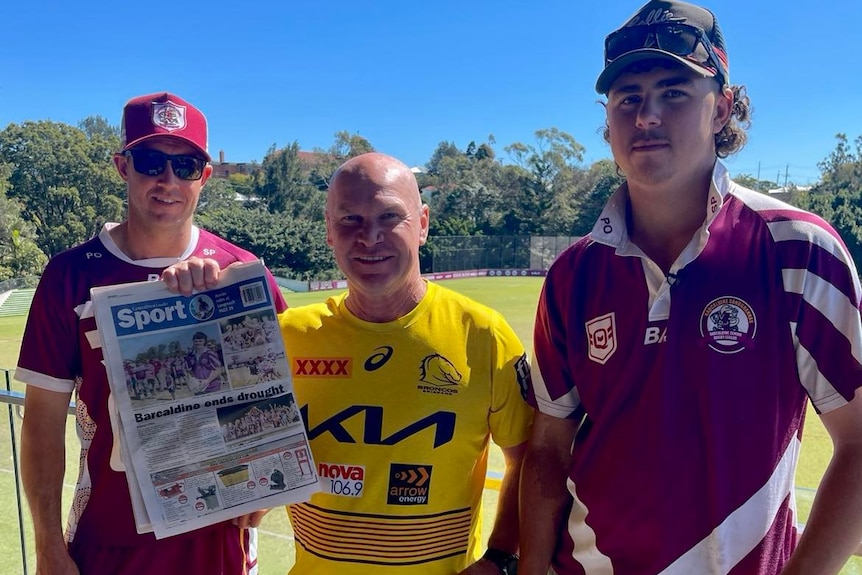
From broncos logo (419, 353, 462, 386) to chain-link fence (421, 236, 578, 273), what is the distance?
142ft

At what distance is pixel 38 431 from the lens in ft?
6.88

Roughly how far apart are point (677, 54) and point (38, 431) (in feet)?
7.59

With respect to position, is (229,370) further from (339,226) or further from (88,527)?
(88,527)

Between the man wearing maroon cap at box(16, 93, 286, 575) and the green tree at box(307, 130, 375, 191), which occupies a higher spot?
the green tree at box(307, 130, 375, 191)

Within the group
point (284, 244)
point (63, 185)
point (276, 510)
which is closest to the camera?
point (276, 510)

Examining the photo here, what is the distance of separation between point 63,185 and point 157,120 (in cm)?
4749

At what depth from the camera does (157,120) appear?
7.45ft

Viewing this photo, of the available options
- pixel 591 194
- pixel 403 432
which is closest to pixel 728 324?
pixel 403 432

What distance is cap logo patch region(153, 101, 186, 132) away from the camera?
7.43 feet

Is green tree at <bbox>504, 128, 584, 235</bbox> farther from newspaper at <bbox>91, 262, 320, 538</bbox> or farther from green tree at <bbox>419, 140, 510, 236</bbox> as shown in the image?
newspaper at <bbox>91, 262, 320, 538</bbox>

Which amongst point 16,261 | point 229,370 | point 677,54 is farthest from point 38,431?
point 16,261

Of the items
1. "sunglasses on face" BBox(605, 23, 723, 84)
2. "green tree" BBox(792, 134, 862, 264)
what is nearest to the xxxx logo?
"sunglasses on face" BBox(605, 23, 723, 84)

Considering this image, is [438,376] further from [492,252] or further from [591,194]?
[591,194]

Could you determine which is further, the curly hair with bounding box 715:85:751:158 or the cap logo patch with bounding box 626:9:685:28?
the curly hair with bounding box 715:85:751:158
